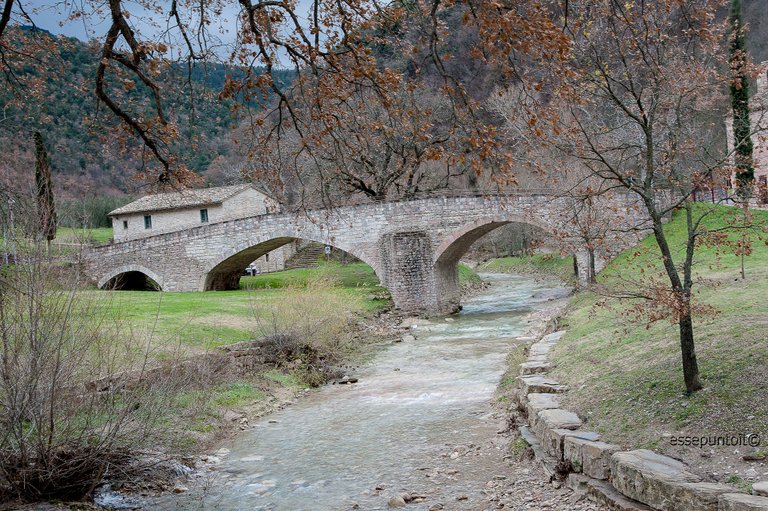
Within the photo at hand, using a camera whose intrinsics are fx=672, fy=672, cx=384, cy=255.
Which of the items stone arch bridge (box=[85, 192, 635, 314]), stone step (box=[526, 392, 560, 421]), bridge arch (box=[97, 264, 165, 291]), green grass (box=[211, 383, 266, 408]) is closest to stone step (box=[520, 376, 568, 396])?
stone step (box=[526, 392, 560, 421])

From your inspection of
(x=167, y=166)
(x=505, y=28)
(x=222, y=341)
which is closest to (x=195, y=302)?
(x=222, y=341)

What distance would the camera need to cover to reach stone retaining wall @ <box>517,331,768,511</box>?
15.1ft

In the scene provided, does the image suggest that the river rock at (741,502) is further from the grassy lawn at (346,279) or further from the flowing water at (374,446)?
the grassy lawn at (346,279)

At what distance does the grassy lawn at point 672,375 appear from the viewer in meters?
5.84

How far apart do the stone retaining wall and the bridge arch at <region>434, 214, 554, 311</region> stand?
57.5ft

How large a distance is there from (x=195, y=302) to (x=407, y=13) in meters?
17.9

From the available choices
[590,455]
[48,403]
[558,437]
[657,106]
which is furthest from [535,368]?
[48,403]

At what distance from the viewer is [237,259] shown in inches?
1294

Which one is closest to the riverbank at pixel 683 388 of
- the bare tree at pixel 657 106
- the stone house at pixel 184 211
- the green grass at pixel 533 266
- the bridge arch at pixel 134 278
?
the bare tree at pixel 657 106

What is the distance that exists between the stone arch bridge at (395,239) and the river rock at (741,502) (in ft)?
62.8

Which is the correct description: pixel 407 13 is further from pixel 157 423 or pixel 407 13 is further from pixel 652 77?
pixel 157 423

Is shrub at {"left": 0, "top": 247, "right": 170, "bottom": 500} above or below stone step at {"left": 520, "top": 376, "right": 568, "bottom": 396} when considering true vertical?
above

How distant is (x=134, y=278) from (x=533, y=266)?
23.4m

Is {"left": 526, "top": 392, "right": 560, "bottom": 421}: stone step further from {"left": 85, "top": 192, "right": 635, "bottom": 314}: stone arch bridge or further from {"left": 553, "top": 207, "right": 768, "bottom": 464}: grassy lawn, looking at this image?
{"left": 85, "top": 192, "right": 635, "bottom": 314}: stone arch bridge
